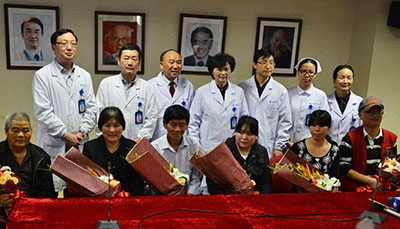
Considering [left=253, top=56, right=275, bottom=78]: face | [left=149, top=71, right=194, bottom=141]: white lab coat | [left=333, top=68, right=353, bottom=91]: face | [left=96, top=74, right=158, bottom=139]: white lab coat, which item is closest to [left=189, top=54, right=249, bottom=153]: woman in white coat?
[left=149, top=71, right=194, bottom=141]: white lab coat

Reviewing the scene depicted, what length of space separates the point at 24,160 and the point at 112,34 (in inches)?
94.1

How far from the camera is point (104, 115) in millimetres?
2779

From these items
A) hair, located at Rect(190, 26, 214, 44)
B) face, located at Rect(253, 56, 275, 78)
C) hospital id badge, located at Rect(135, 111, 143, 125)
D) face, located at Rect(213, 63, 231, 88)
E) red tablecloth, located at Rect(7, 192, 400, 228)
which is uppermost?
hair, located at Rect(190, 26, 214, 44)

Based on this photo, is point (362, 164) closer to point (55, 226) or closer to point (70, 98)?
point (55, 226)

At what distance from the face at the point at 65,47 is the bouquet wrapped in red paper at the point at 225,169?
1.65 meters

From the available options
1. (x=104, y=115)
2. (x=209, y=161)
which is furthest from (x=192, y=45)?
(x=209, y=161)

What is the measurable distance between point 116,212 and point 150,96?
179 cm

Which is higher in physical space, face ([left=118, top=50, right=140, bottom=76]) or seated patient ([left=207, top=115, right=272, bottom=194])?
face ([left=118, top=50, right=140, bottom=76])

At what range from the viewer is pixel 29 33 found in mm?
4457

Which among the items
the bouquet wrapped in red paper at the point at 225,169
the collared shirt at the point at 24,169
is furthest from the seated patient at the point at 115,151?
the bouquet wrapped in red paper at the point at 225,169

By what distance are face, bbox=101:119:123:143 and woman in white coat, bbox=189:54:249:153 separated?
3.50ft

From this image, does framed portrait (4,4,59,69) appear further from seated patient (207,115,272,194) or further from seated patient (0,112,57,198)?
seated patient (207,115,272,194)

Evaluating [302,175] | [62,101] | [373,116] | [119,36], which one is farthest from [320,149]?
[119,36]

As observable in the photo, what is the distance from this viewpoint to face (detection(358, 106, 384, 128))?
2926 mm
